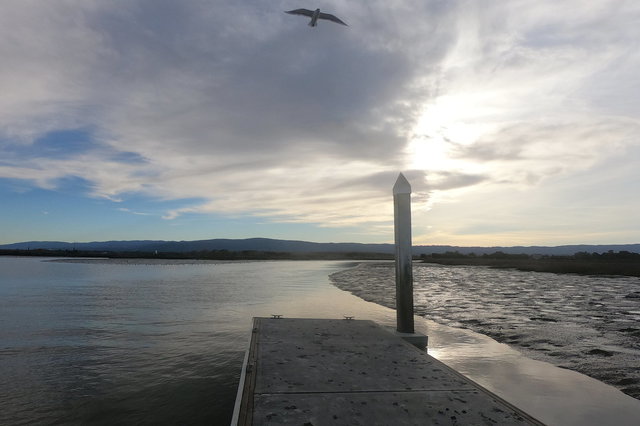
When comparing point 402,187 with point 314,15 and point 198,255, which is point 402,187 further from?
point 198,255

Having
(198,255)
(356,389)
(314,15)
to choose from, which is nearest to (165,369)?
(356,389)

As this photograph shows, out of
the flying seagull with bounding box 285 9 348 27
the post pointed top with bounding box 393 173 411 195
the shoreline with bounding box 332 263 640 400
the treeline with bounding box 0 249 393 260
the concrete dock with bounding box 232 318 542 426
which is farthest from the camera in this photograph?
the treeline with bounding box 0 249 393 260

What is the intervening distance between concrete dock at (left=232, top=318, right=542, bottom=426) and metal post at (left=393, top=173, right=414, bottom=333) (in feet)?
5.08

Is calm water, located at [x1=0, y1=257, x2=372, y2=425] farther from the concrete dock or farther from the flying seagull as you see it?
the flying seagull

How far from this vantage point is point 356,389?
19.6ft

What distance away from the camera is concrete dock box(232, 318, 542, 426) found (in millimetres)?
4988

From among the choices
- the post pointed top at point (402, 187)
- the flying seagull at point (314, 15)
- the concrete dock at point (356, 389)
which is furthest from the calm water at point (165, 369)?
the flying seagull at point (314, 15)

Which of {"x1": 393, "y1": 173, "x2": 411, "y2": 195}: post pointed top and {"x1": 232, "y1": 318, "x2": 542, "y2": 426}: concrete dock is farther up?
{"x1": 393, "y1": 173, "x2": 411, "y2": 195}: post pointed top

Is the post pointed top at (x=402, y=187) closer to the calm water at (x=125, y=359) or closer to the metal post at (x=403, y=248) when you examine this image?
the metal post at (x=403, y=248)

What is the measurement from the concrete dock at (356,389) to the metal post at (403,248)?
1549 millimetres

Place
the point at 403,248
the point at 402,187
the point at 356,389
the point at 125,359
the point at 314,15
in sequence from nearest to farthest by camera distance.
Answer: the point at 356,389
the point at 125,359
the point at 403,248
the point at 402,187
the point at 314,15

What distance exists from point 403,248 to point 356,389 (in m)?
5.10

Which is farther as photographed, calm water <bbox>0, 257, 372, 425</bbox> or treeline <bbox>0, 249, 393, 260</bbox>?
treeline <bbox>0, 249, 393, 260</bbox>

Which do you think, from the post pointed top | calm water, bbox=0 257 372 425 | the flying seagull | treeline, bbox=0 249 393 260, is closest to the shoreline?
the post pointed top
